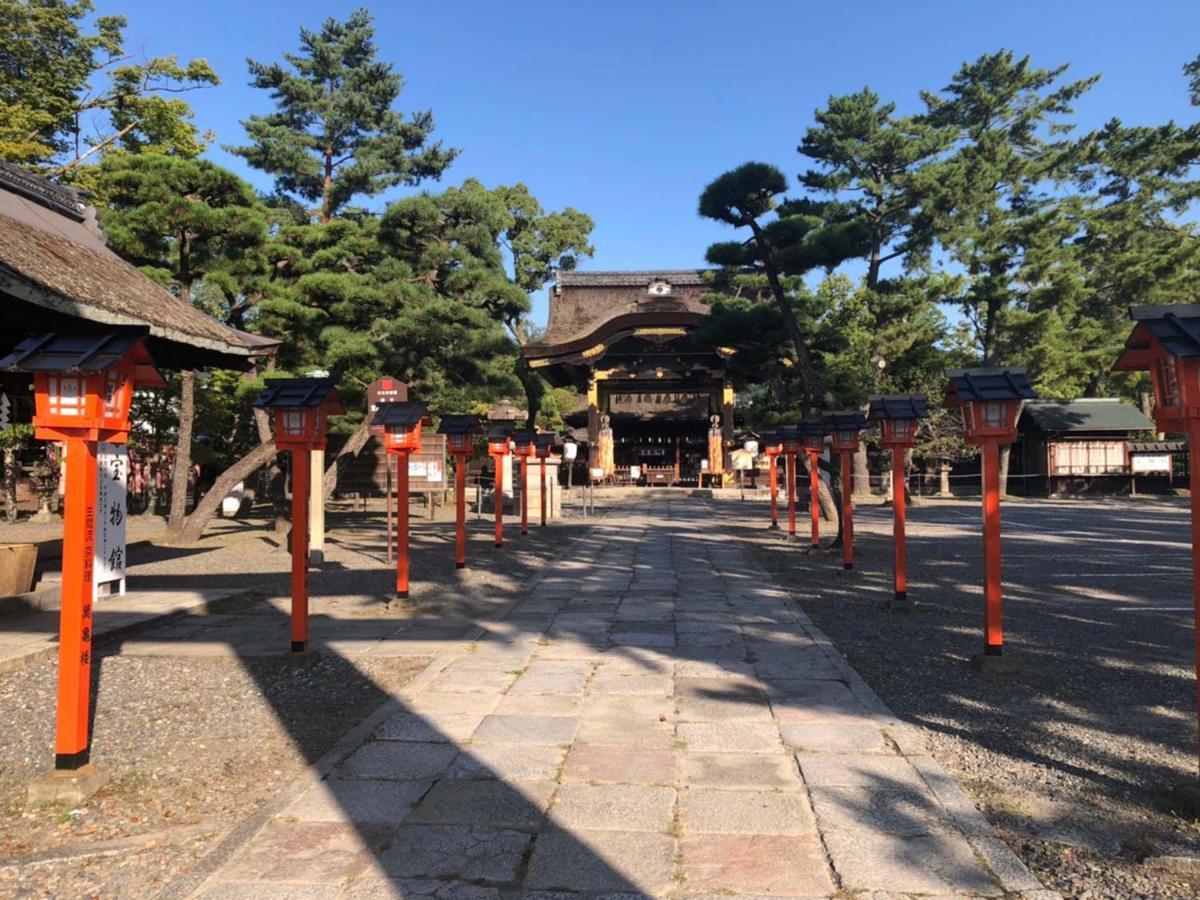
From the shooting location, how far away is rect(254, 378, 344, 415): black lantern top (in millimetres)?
5465

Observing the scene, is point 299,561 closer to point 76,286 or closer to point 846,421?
point 76,286

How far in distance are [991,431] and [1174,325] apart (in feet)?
7.10

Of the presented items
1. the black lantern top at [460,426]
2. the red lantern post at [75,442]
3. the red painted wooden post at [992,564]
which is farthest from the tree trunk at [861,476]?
the red lantern post at [75,442]

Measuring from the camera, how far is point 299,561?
524 centimetres

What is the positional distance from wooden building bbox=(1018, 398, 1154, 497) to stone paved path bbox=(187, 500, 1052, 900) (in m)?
24.8

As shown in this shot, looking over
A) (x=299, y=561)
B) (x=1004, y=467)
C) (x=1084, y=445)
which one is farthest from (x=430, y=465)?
(x=1084, y=445)

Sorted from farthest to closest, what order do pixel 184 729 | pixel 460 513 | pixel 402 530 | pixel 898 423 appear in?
pixel 460 513, pixel 898 423, pixel 402 530, pixel 184 729

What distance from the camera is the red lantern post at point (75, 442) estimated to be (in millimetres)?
3164

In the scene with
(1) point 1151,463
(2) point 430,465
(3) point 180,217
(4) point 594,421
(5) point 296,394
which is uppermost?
(3) point 180,217

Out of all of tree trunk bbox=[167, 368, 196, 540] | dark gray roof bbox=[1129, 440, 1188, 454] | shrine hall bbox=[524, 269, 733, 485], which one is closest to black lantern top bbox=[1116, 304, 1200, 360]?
tree trunk bbox=[167, 368, 196, 540]

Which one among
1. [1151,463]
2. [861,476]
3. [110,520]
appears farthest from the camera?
[1151,463]

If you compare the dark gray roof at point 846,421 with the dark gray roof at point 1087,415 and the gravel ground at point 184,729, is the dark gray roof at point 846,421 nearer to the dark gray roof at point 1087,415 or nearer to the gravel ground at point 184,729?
the gravel ground at point 184,729

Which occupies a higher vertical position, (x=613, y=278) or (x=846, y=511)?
(x=613, y=278)

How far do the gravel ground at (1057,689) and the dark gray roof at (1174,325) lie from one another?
178 centimetres
